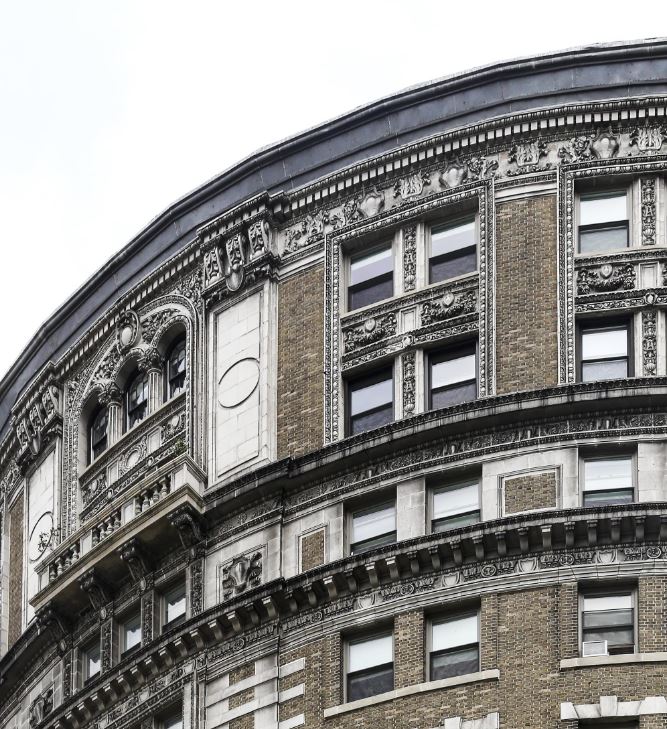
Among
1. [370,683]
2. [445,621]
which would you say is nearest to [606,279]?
[445,621]

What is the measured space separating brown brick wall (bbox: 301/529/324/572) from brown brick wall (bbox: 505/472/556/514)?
4912mm

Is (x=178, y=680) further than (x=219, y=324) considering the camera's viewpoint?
No

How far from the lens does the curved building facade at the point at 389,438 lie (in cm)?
6334

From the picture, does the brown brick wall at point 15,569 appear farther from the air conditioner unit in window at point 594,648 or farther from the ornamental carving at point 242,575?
the air conditioner unit in window at point 594,648

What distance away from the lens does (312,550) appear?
6694 centimetres

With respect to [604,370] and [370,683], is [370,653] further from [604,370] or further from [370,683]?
[604,370]

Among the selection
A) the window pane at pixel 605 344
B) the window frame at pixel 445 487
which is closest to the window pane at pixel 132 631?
the window frame at pixel 445 487

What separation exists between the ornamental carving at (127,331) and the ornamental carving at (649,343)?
15.7m

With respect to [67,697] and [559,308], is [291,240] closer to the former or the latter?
[559,308]

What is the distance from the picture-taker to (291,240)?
72438 millimetres

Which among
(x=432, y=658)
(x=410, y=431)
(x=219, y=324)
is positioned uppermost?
(x=219, y=324)

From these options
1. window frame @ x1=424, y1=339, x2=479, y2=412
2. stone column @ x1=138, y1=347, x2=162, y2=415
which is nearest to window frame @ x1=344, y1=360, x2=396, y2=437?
window frame @ x1=424, y1=339, x2=479, y2=412

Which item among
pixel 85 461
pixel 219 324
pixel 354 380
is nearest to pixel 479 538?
pixel 354 380

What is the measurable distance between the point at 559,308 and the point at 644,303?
2.11 meters
